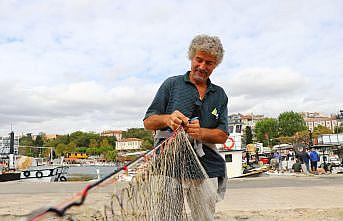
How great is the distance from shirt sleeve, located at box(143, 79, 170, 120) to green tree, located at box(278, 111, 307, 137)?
389 ft

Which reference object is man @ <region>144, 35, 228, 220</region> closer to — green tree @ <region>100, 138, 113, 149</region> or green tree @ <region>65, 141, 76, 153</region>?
green tree @ <region>65, 141, 76, 153</region>

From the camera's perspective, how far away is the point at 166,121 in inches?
98.3

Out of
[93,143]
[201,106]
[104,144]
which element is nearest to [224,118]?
[201,106]

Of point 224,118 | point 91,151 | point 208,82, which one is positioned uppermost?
point 208,82

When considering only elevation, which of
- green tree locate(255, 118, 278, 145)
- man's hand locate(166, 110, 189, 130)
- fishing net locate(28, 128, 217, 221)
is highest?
green tree locate(255, 118, 278, 145)

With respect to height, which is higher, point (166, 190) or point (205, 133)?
point (205, 133)

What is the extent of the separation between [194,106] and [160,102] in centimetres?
24

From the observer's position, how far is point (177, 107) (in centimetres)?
268

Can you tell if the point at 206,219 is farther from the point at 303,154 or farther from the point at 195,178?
the point at 303,154

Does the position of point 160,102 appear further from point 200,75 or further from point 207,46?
point 207,46

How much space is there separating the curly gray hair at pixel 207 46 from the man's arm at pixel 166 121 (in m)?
0.47

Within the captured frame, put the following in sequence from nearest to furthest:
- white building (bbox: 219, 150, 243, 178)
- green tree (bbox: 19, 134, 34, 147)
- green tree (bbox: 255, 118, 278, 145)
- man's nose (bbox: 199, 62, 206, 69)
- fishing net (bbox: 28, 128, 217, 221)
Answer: fishing net (bbox: 28, 128, 217, 221)
man's nose (bbox: 199, 62, 206, 69)
white building (bbox: 219, 150, 243, 178)
green tree (bbox: 19, 134, 34, 147)
green tree (bbox: 255, 118, 278, 145)

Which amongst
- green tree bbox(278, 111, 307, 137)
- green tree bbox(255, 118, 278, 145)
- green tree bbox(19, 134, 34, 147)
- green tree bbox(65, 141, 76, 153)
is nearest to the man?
green tree bbox(19, 134, 34, 147)

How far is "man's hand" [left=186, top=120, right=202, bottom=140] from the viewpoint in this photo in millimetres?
2473
